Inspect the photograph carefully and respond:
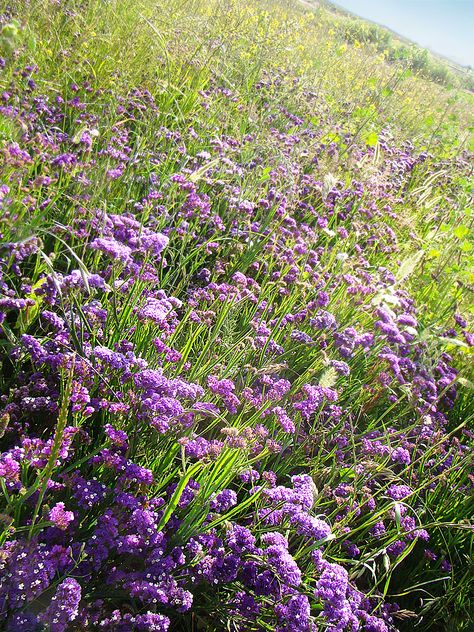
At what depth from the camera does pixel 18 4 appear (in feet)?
13.1

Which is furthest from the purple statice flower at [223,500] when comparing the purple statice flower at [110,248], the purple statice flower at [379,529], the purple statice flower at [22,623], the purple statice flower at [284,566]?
the purple statice flower at [110,248]

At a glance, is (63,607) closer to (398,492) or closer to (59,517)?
(59,517)

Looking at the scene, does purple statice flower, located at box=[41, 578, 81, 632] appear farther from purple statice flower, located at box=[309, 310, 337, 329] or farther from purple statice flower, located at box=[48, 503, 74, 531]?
purple statice flower, located at box=[309, 310, 337, 329]

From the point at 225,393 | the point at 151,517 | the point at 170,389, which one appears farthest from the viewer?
the point at 225,393

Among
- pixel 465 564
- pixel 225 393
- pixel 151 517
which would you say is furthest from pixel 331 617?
pixel 465 564

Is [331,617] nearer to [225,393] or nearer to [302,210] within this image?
[225,393]

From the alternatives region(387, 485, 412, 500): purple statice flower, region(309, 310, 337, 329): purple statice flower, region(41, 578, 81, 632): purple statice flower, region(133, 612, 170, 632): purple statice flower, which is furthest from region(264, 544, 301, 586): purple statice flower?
region(309, 310, 337, 329): purple statice flower

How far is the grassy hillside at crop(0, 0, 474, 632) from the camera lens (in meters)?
1.69

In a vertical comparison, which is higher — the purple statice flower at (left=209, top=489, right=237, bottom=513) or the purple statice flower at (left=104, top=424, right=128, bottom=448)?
the purple statice flower at (left=104, top=424, right=128, bottom=448)

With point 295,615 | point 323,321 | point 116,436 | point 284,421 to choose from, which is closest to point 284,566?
point 295,615

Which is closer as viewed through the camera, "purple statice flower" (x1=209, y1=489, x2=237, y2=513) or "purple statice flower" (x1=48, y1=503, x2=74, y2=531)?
"purple statice flower" (x1=48, y1=503, x2=74, y2=531)

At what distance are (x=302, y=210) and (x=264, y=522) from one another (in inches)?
113

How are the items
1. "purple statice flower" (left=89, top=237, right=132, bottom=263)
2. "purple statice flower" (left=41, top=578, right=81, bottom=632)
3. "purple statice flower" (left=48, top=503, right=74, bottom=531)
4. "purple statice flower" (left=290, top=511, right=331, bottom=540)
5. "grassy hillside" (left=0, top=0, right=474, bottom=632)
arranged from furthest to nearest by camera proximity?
"purple statice flower" (left=89, top=237, right=132, bottom=263) < "purple statice flower" (left=290, top=511, right=331, bottom=540) < "grassy hillside" (left=0, top=0, right=474, bottom=632) < "purple statice flower" (left=48, top=503, right=74, bottom=531) < "purple statice flower" (left=41, top=578, right=81, bottom=632)

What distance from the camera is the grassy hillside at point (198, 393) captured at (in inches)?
66.4
